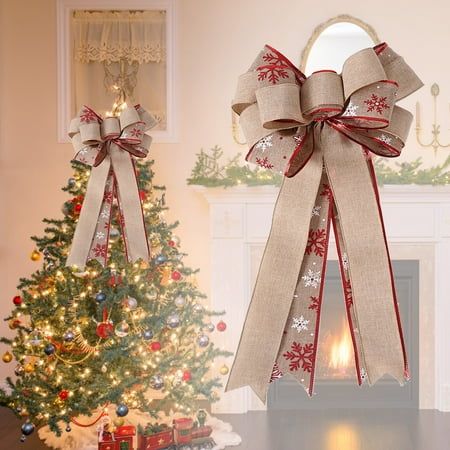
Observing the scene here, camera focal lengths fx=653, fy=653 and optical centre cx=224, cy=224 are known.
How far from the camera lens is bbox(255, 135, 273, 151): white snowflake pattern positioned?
1.51 metres

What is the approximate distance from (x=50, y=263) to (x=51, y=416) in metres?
0.88

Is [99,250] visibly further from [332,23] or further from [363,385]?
[332,23]

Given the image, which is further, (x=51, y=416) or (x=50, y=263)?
(x=50, y=263)

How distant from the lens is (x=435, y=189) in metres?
4.48

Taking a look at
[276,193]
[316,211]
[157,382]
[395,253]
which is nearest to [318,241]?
[316,211]

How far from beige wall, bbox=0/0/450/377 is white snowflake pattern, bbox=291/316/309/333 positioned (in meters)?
3.20

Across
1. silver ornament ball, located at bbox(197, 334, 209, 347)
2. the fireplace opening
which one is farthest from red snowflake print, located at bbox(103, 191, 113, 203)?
the fireplace opening

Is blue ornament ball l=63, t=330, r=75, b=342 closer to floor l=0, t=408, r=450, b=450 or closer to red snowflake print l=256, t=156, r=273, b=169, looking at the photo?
floor l=0, t=408, r=450, b=450

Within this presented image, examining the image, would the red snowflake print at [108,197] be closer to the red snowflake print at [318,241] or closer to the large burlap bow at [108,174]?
the large burlap bow at [108,174]

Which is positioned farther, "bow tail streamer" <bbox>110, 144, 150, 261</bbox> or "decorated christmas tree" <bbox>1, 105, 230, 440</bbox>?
"decorated christmas tree" <bbox>1, 105, 230, 440</bbox>

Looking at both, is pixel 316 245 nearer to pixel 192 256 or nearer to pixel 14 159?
pixel 192 256

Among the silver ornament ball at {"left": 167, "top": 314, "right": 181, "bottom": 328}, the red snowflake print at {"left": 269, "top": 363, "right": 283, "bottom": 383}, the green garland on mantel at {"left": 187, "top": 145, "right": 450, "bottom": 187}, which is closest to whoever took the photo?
the red snowflake print at {"left": 269, "top": 363, "right": 283, "bottom": 383}

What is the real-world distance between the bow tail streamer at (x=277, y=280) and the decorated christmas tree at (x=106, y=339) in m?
1.91

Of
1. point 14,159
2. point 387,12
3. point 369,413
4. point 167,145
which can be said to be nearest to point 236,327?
point 369,413
